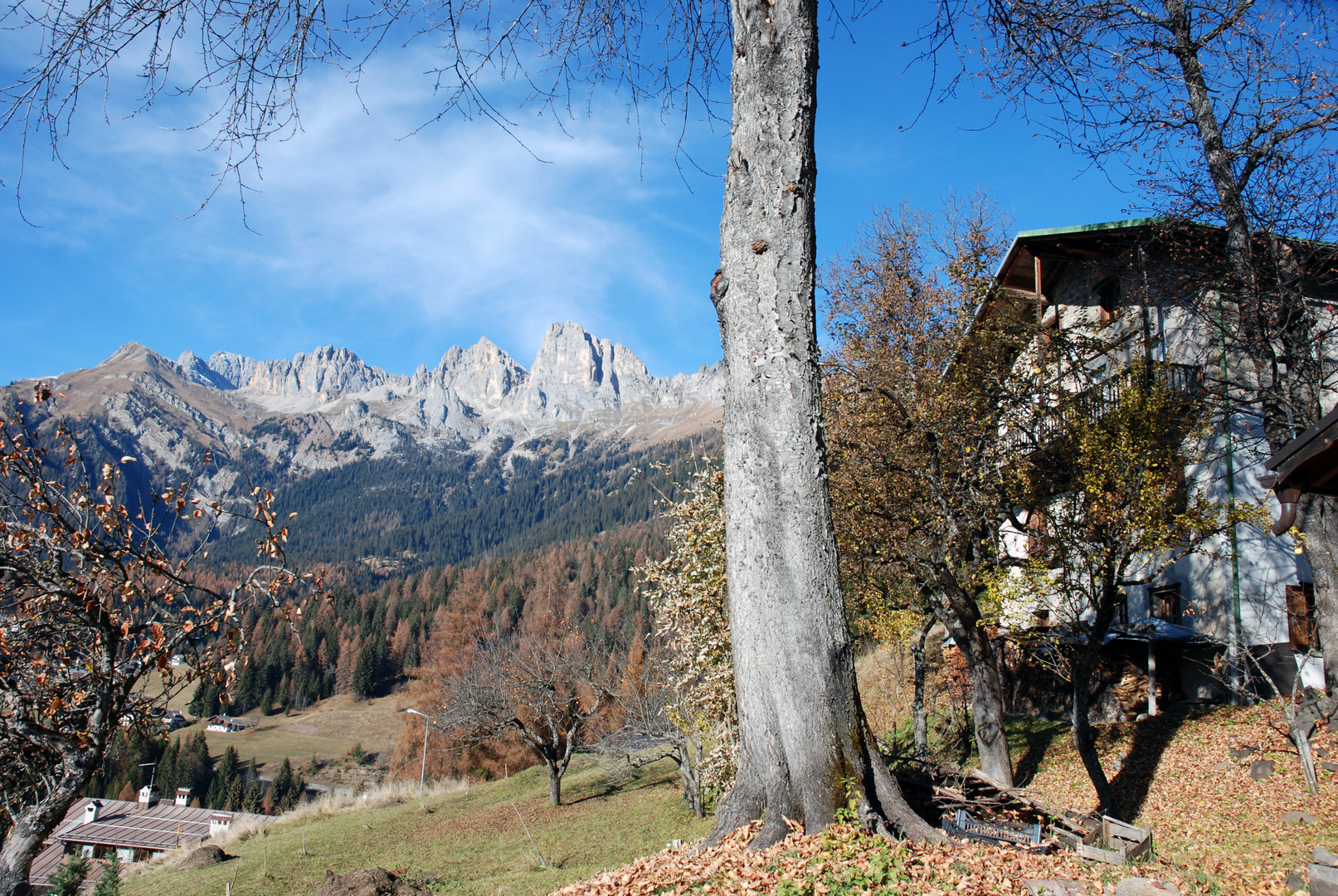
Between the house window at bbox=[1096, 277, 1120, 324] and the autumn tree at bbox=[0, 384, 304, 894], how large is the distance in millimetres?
20822

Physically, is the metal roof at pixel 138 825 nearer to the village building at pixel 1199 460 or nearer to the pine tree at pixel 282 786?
the pine tree at pixel 282 786

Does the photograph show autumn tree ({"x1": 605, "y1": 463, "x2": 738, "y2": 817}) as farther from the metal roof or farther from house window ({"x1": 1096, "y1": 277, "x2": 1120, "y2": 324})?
the metal roof

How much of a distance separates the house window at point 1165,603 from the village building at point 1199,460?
30 mm

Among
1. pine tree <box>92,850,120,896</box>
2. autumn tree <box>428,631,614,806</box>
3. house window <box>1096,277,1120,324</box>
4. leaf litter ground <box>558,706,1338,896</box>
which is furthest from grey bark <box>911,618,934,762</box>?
pine tree <box>92,850,120,896</box>

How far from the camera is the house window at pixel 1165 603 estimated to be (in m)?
18.2

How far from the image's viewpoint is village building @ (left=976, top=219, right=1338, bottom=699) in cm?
1512

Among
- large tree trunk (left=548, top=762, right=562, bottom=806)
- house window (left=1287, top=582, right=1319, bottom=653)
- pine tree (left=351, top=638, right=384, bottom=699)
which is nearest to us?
house window (left=1287, top=582, right=1319, bottom=653)

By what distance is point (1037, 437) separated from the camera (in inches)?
606

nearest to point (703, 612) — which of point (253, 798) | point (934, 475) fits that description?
point (934, 475)

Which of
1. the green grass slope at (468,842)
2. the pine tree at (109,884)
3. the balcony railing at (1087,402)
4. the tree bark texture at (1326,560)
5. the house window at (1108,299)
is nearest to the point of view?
the tree bark texture at (1326,560)

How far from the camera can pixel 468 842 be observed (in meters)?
22.5

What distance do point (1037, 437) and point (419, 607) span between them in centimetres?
11267

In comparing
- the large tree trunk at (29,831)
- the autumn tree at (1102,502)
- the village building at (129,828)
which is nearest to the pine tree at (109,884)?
the large tree trunk at (29,831)

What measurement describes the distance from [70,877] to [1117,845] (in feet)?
66.5
